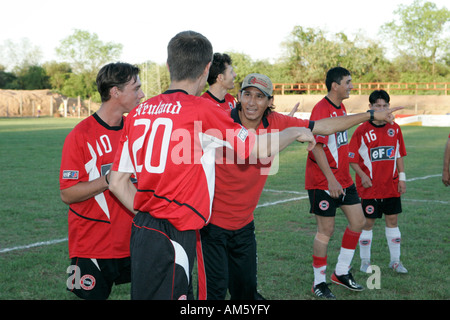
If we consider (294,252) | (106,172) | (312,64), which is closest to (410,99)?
(312,64)

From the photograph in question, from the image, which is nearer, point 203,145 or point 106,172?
point 203,145

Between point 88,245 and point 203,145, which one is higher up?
point 203,145

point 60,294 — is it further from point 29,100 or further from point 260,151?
point 29,100

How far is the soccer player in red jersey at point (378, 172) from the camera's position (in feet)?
21.2

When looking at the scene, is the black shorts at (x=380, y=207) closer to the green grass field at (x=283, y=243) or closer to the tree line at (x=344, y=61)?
the green grass field at (x=283, y=243)

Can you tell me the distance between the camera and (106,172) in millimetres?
3896

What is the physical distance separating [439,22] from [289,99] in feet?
125

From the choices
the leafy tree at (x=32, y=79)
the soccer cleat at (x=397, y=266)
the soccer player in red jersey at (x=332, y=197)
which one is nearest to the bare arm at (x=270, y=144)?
the soccer player in red jersey at (x=332, y=197)

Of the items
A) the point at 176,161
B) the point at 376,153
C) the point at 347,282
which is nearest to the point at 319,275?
the point at 347,282

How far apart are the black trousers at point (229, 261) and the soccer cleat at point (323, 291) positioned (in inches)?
55.6

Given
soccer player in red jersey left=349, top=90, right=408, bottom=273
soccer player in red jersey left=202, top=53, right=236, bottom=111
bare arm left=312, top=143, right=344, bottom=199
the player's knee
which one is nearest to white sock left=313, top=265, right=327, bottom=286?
the player's knee

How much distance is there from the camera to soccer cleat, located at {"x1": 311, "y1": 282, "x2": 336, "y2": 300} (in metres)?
5.34

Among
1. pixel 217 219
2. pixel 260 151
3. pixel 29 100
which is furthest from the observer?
pixel 29 100
